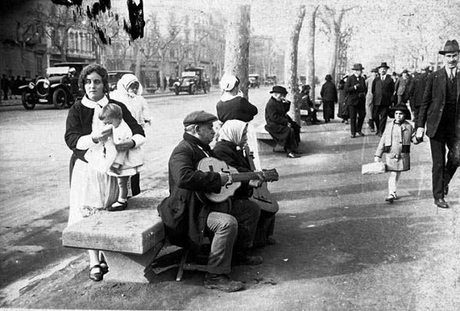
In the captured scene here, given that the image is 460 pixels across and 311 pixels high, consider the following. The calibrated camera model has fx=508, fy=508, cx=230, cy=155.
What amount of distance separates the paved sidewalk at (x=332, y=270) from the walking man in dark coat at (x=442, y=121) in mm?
323

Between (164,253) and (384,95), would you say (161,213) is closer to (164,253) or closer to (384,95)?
(164,253)

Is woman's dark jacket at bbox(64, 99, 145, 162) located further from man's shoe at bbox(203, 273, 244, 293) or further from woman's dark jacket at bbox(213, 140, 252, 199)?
man's shoe at bbox(203, 273, 244, 293)

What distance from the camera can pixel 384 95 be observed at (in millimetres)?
9914

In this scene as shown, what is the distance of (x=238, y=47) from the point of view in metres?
6.94

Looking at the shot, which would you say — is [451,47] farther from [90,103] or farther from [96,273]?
[96,273]

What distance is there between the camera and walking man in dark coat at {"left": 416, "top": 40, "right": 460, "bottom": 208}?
4.68 meters

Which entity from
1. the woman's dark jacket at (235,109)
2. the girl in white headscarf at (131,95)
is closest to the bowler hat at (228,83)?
the woman's dark jacket at (235,109)

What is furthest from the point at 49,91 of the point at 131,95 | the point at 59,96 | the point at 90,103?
the point at 90,103

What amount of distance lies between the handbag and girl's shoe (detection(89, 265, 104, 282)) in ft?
11.6

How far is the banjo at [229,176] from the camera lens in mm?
3387

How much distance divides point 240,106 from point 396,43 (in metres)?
1.70

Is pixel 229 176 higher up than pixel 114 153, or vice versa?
pixel 114 153

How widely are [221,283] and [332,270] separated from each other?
2.74 ft

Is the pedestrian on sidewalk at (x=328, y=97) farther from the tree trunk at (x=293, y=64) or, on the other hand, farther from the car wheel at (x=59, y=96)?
the car wheel at (x=59, y=96)
